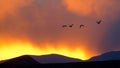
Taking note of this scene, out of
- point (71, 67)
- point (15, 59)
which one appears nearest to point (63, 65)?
point (71, 67)

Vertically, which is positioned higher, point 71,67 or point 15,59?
point 15,59

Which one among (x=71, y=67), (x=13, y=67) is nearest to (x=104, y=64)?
(x=71, y=67)

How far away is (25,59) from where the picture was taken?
191 m

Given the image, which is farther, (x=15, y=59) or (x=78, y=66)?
(x=15, y=59)

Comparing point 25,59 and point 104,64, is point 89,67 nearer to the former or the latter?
point 104,64

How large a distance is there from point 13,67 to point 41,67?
13.9 feet

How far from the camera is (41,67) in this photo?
6359 centimetres

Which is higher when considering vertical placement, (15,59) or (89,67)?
(15,59)

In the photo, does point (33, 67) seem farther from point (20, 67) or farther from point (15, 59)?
point (15, 59)

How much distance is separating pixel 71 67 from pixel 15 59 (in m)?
123

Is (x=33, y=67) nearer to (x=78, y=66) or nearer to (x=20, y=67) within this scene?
(x=20, y=67)

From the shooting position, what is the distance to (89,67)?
62344mm

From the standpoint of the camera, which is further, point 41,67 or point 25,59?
point 25,59

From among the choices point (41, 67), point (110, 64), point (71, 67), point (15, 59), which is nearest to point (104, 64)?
point (110, 64)
